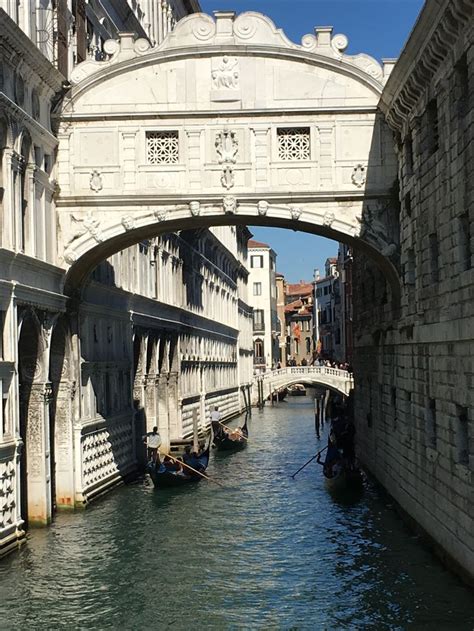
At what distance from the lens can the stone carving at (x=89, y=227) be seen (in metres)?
16.5

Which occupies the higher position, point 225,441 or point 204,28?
point 204,28

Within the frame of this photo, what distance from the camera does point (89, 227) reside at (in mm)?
16562

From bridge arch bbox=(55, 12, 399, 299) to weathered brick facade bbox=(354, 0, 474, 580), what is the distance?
588mm

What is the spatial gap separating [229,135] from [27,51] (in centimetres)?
356

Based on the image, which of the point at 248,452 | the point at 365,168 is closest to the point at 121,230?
the point at 365,168

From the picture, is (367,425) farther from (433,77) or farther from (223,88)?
(433,77)

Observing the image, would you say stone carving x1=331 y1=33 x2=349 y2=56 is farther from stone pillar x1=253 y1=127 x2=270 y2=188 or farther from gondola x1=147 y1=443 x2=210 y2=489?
gondola x1=147 y1=443 x2=210 y2=489

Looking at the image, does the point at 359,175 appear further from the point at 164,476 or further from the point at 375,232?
the point at 164,476

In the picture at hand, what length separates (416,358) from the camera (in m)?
14.8

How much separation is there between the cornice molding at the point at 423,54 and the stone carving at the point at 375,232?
1.50 m

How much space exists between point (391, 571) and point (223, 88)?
8120 mm

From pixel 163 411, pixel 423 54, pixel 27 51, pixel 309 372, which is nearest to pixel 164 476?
pixel 163 411

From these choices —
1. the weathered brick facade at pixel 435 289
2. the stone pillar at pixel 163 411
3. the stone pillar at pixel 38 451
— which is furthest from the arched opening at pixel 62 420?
the stone pillar at pixel 163 411

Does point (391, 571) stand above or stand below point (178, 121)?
below
